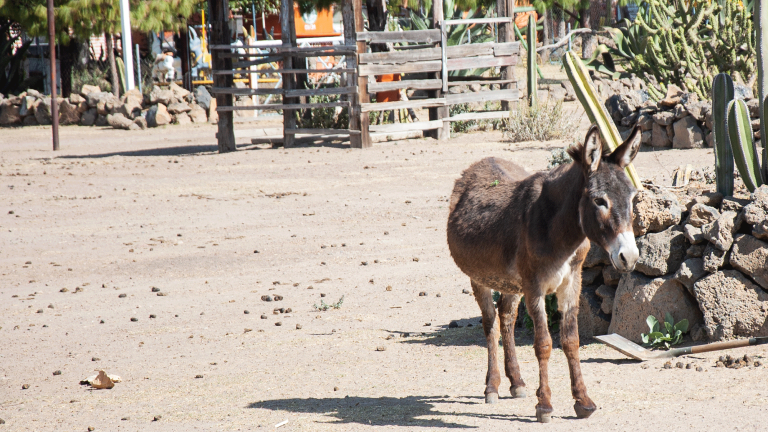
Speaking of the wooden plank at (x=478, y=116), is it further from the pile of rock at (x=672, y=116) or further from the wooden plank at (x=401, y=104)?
the pile of rock at (x=672, y=116)

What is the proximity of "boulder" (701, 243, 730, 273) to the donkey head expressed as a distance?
1915mm

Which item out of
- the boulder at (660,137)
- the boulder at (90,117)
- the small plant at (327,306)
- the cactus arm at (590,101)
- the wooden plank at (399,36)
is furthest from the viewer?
the boulder at (90,117)

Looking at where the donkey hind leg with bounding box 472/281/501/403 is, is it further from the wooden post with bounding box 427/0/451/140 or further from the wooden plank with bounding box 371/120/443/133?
the wooden post with bounding box 427/0/451/140

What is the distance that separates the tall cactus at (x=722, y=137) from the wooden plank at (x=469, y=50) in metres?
13.8

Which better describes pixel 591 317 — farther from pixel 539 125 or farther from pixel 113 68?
pixel 113 68

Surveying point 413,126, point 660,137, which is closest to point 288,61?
point 413,126

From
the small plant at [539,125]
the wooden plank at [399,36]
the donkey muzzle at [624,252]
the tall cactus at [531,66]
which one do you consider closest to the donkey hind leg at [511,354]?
the donkey muzzle at [624,252]

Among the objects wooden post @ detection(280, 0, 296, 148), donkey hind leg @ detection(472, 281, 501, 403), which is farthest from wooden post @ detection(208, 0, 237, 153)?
donkey hind leg @ detection(472, 281, 501, 403)

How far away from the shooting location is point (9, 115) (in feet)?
93.9

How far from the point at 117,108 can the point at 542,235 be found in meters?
25.7

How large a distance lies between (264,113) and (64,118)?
6978mm

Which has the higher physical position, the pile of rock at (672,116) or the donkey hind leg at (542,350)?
the pile of rock at (672,116)

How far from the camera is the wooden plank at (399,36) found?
18.6 meters

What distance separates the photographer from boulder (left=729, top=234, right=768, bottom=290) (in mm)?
5430
